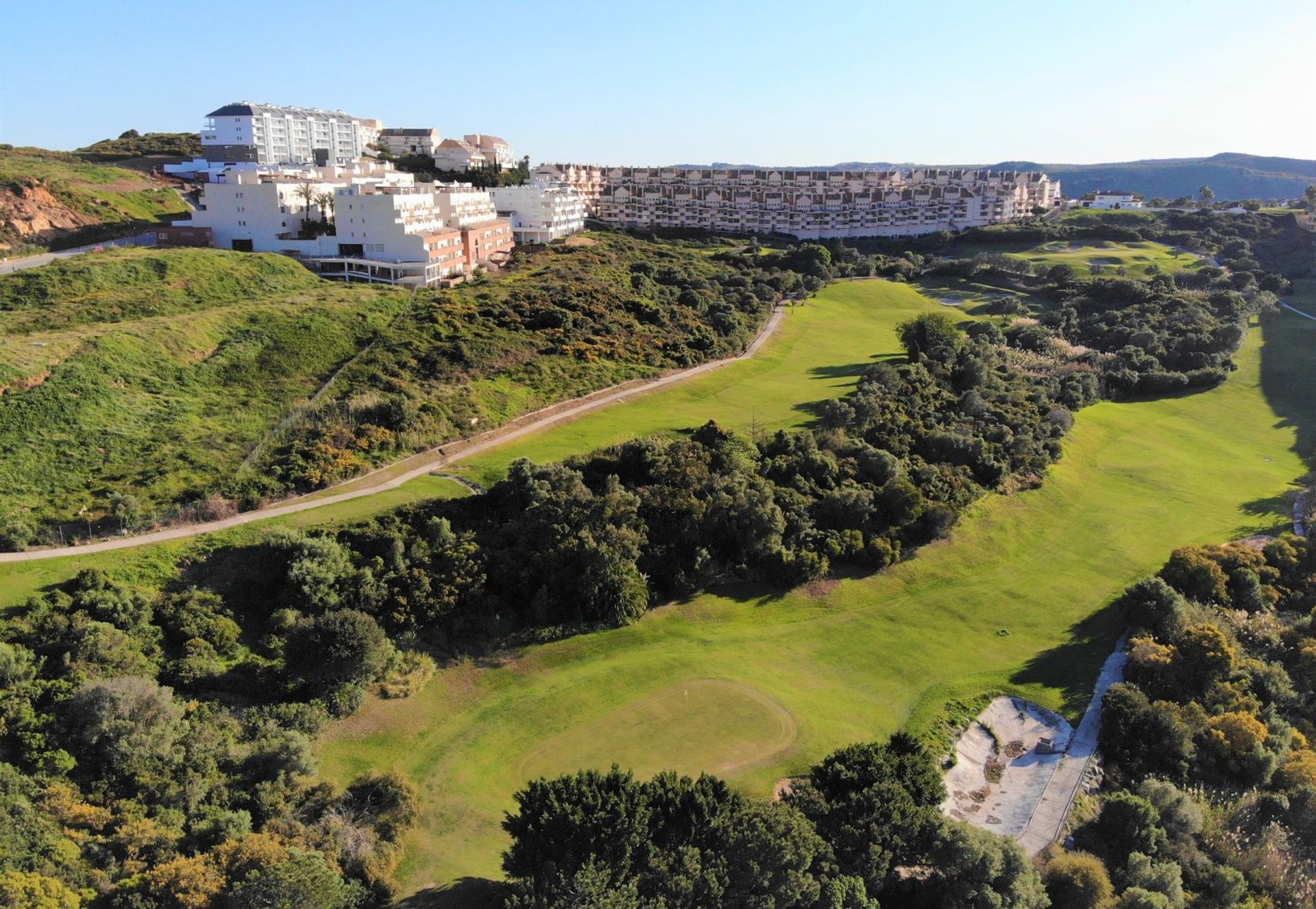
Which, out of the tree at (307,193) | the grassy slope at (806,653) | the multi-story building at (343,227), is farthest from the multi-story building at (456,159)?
the grassy slope at (806,653)

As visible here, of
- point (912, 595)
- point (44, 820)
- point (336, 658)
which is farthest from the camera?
point (912, 595)

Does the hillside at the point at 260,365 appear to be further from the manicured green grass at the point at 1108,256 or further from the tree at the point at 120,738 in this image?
the manicured green grass at the point at 1108,256

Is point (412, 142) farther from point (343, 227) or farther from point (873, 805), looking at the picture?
point (873, 805)

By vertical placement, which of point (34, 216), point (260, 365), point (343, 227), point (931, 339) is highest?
point (34, 216)

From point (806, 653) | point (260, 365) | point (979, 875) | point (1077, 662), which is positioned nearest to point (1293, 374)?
point (1077, 662)

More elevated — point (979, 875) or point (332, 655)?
point (332, 655)

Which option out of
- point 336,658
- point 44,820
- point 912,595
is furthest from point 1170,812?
point 44,820

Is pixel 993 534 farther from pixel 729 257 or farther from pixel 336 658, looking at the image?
pixel 729 257
